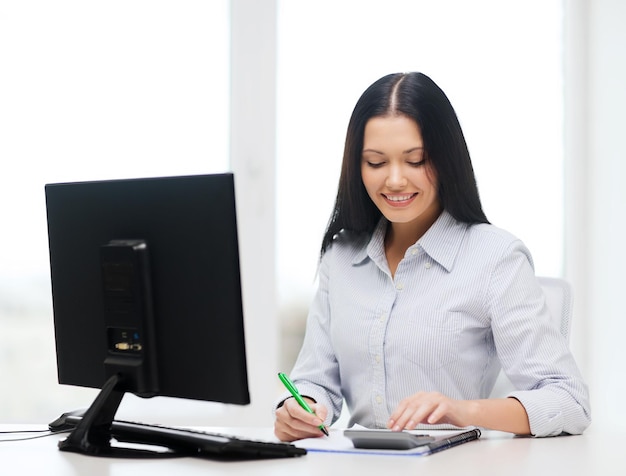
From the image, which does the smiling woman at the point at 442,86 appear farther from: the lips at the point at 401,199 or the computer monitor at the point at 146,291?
the computer monitor at the point at 146,291

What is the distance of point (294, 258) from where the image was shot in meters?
3.08

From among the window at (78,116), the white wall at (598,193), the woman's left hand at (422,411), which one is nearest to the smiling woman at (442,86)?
the white wall at (598,193)

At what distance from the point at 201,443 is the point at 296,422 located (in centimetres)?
22

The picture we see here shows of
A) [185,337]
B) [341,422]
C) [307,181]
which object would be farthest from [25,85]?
[185,337]

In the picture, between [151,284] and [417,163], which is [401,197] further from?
[151,284]

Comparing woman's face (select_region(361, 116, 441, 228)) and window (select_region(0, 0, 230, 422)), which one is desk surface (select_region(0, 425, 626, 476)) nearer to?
woman's face (select_region(361, 116, 441, 228))

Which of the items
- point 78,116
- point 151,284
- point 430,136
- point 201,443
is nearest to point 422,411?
point 201,443

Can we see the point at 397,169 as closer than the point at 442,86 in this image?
Yes

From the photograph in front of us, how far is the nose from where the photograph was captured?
1.72 metres

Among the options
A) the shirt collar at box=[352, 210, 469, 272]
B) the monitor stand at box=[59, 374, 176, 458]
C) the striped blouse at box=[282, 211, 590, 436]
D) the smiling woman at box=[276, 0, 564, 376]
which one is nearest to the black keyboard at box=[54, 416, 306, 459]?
the monitor stand at box=[59, 374, 176, 458]

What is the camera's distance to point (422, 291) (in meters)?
1.78

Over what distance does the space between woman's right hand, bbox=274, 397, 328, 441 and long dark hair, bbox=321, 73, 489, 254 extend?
566 mm

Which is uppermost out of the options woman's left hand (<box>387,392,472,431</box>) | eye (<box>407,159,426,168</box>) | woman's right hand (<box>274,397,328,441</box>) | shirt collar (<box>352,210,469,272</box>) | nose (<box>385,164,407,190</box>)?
eye (<box>407,159,426,168</box>)

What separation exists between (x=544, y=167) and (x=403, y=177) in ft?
5.70
